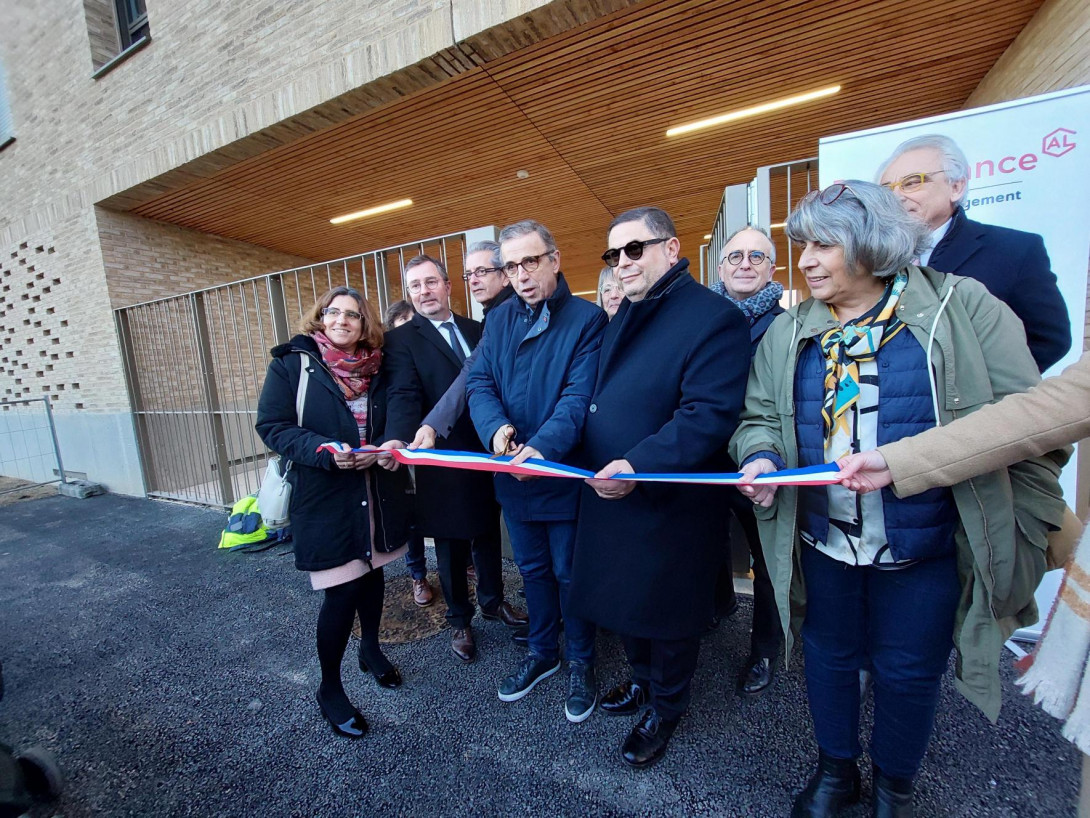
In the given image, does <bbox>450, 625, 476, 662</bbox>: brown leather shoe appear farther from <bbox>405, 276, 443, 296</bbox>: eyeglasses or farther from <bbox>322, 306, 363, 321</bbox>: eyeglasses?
<bbox>405, 276, 443, 296</bbox>: eyeglasses

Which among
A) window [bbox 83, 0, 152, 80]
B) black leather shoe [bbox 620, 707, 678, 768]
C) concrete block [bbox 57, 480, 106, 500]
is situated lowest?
concrete block [bbox 57, 480, 106, 500]

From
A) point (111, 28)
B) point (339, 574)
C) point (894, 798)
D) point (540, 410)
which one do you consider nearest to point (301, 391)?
point (339, 574)

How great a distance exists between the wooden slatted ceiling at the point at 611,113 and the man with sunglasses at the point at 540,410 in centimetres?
338

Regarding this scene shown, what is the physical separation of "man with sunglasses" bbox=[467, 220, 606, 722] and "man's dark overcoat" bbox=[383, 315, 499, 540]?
336 millimetres

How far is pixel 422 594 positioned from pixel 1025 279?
11.4 ft

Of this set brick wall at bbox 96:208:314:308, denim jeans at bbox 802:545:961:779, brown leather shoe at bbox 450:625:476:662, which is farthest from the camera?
brick wall at bbox 96:208:314:308

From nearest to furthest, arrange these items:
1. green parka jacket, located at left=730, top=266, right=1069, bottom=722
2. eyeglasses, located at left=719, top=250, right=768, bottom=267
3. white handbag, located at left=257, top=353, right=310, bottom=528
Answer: green parka jacket, located at left=730, top=266, right=1069, bottom=722 < eyeglasses, located at left=719, top=250, right=768, bottom=267 < white handbag, located at left=257, top=353, right=310, bottom=528

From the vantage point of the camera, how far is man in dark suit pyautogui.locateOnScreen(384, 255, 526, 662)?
8.41ft

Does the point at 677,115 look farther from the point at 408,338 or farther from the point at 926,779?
the point at 926,779

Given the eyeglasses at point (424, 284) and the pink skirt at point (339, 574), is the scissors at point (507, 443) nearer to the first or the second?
the pink skirt at point (339, 574)

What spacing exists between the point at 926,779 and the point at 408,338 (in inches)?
114

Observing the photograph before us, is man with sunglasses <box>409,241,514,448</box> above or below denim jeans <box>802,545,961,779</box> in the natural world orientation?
above

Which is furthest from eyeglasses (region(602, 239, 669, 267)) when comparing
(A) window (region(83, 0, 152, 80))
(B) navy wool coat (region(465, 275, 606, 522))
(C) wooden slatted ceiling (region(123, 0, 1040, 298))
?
(A) window (region(83, 0, 152, 80))

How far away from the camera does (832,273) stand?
A: 1.35m
